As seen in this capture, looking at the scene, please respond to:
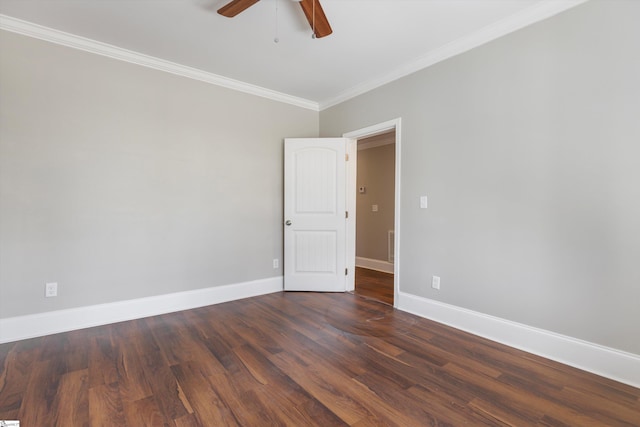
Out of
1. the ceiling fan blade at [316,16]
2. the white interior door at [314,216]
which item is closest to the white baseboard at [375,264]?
the white interior door at [314,216]

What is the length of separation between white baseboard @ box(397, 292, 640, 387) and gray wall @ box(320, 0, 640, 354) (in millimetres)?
65

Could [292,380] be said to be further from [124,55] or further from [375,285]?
[124,55]

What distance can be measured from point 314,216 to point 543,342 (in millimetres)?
2662

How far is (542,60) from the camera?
7.33 feet

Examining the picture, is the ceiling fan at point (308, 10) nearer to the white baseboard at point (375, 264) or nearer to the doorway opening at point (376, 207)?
the doorway opening at point (376, 207)

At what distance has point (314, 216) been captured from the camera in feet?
13.0

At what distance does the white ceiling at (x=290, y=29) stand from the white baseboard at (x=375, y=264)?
10.3 feet

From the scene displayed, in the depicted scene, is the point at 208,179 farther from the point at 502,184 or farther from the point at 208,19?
the point at 502,184

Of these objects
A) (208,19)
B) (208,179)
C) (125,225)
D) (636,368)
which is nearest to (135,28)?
(208,19)

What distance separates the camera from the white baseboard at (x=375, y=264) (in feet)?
17.0

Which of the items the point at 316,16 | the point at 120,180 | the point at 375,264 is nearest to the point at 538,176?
the point at 316,16

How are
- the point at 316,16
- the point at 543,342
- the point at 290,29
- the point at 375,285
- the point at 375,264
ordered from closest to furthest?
the point at 316,16, the point at 543,342, the point at 290,29, the point at 375,285, the point at 375,264

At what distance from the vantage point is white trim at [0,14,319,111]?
8.07 feet

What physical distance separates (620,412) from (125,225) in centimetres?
398
